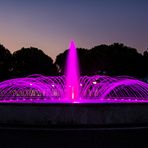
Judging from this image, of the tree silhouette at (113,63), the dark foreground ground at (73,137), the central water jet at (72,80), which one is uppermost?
the tree silhouette at (113,63)

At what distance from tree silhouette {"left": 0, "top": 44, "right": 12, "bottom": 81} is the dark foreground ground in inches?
2800

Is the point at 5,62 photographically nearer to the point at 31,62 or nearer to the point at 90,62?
the point at 31,62

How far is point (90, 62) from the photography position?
87188 millimetres

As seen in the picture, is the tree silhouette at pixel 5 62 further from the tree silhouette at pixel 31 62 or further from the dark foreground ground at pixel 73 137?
the dark foreground ground at pixel 73 137

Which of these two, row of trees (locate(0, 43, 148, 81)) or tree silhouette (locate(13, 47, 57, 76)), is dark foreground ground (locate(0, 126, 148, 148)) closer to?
row of trees (locate(0, 43, 148, 81))

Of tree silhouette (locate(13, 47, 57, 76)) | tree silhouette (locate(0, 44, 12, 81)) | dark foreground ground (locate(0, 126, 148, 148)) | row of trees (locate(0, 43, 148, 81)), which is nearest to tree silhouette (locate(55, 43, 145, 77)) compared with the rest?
row of trees (locate(0, 43, 148, 81))

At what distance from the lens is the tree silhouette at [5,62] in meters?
86.8

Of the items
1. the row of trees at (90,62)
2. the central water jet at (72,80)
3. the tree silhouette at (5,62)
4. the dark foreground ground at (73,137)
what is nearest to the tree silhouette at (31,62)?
the row of trees at (90,62)

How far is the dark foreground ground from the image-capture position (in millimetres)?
11768

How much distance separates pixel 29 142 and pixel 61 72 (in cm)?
8727

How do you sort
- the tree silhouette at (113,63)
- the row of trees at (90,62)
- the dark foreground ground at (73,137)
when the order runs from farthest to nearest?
the row of trees at (90,62) < the tree silhouette at (113,63) < the dark foreground ground at (73,137)

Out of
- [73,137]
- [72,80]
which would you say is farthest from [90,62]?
[73,137]

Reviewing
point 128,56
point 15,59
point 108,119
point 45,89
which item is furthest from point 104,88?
point 15,59

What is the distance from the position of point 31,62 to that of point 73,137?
274ft
